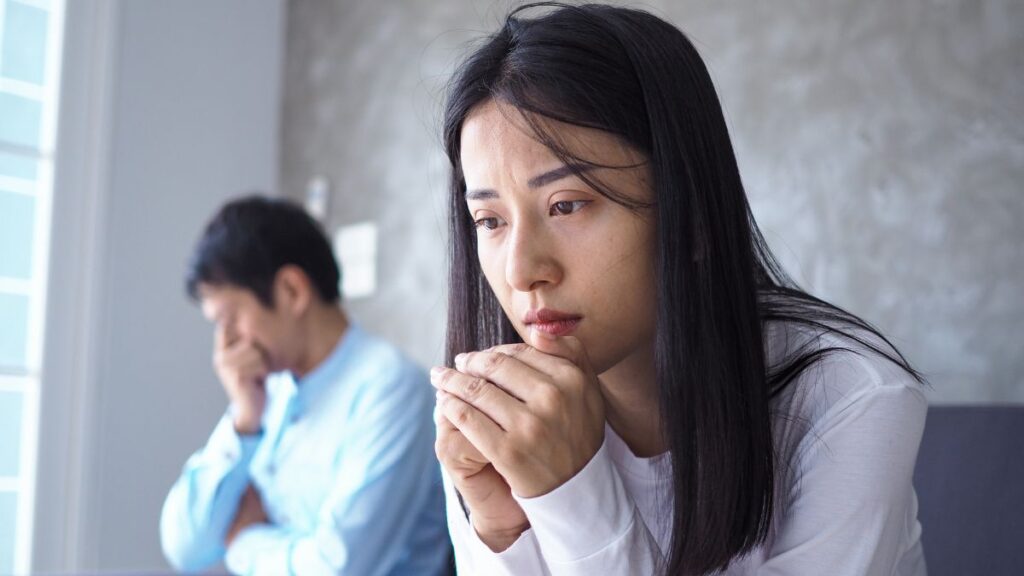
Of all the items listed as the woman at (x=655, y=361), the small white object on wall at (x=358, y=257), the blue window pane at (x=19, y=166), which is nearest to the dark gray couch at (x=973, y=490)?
the woman at (x=655, y=361)

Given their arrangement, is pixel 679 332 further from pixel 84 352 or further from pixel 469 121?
pixel 84 352

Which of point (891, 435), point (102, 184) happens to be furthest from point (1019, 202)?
point (102, 184)

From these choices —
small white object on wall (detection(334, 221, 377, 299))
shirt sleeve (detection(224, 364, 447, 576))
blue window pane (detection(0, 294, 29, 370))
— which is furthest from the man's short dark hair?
blue window pane (detection(0, 294, 29, 370))

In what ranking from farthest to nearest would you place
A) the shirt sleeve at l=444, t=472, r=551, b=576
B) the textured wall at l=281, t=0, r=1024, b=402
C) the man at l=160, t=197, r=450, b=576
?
the man at l=160, t=197, r=450, b=576
the textured wall at l=281, t=0, r=1024, b=402
the shirt sleeve at l=444, t=472, r=551, b=576

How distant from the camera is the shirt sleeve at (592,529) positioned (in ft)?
2.95

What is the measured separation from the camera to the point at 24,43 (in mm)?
2961

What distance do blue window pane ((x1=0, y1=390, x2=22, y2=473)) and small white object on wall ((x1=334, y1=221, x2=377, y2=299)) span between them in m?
1.05

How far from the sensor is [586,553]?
0.90 m

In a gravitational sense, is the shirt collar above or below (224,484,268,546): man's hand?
above

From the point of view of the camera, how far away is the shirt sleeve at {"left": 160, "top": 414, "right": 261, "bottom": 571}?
217cm

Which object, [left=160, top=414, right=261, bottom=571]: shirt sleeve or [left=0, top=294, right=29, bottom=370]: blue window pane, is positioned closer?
[left=160, top=414, right=261, bottom=571]: shirt sleeve

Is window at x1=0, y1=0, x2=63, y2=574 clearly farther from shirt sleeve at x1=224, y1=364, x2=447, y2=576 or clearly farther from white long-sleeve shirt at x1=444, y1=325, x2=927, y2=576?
white long-sleeve shirt at x1=444, y1=325, x2=927, y2=576

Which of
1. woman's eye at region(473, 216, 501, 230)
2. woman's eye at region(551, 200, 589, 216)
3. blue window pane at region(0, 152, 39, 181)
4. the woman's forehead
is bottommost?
woman's eye at region(473, 216, 501, 230)

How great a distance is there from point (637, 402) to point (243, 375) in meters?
1.37
